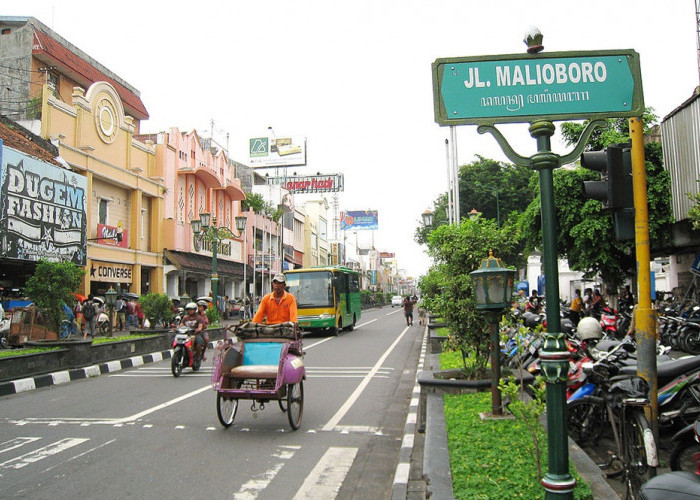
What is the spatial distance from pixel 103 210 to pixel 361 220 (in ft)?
203

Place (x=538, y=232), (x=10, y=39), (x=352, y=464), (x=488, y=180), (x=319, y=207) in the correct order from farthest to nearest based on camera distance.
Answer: (x=319, y=207), (x=488, y=180), (x=10, y=39), (x=538, y=232), (x=352, y=464)

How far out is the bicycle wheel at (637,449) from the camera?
13.6 ft

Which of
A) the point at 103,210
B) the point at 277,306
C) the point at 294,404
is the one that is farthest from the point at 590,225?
the point at 103,210

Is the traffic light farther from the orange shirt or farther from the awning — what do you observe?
the awning

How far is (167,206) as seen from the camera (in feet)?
106

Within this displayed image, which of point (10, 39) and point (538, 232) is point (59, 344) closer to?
point (538, 232)

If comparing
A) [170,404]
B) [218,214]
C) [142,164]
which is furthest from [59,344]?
[218,214]

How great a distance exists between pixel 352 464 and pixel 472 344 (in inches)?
127

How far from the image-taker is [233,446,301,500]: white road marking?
15.9ft

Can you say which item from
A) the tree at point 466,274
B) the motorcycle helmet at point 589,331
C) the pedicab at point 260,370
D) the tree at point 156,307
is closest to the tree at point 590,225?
the tree at point 466,274

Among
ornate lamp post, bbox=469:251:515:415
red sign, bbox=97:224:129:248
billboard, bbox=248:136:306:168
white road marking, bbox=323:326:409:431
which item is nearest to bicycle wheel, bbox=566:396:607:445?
ornate lamp post, bbox=469:251:515:415

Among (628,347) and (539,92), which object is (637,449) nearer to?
(628,347)

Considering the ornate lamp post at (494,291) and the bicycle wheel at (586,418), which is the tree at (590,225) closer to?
the ornate lamp post at (494,291)

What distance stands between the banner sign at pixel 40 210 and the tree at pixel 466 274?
1586 cm
